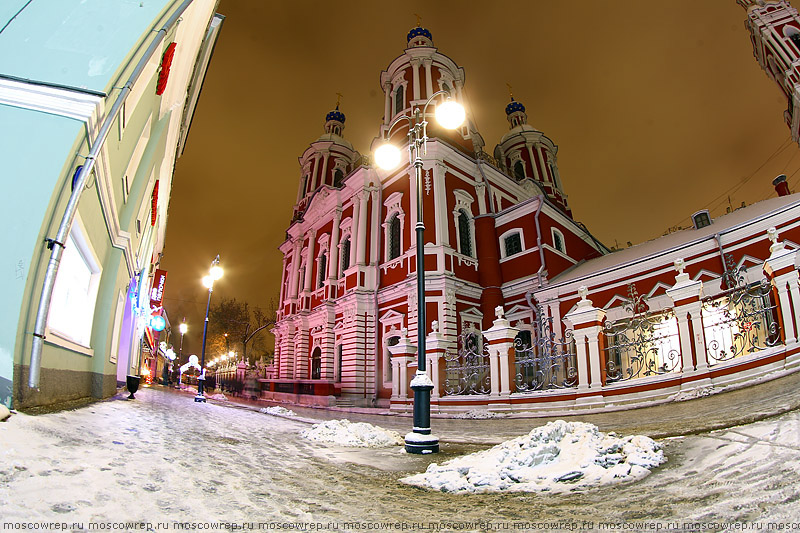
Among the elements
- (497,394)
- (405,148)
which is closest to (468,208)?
(405,148)

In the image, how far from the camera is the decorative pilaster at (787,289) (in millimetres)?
5695

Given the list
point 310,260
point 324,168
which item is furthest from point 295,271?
point 324,168

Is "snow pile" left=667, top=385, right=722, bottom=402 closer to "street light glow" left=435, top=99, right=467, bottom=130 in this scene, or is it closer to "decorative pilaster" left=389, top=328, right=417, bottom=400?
"street light glow" left=435, top=99, right=467, bottom=130

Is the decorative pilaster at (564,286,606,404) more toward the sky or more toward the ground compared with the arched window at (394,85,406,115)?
more toward the ground

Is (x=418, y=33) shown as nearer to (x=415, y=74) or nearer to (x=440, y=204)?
(x=415, y=74)

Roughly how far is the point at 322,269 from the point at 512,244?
470 inches

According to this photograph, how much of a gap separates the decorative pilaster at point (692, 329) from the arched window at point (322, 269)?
1934 centimetres

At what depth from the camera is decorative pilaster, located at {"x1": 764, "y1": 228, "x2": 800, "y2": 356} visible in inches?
224

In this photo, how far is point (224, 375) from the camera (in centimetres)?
4341

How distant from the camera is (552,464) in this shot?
3.62m

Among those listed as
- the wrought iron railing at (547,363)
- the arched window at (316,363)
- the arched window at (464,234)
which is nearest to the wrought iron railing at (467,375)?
the wrought iron railing at (547,363)

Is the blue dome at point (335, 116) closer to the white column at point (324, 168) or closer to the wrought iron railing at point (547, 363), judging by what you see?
the white column at point (324, 168)

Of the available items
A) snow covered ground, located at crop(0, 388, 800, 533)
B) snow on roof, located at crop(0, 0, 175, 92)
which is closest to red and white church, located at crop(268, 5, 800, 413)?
snow covered ground, located at crop(0, 388, 800, 533)

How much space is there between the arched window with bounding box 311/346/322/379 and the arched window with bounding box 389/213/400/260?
23.9 ft
